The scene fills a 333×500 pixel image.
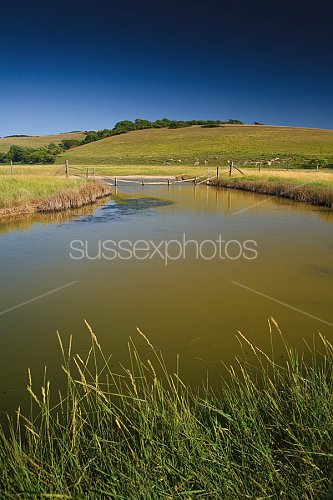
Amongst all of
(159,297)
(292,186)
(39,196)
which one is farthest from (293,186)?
(159,297)

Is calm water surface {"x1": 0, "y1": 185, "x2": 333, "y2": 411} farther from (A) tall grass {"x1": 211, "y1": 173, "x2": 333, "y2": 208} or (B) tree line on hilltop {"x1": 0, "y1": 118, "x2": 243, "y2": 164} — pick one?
(B) tree line on hilltop {"x1": 0, "y1": 118, "x2": 243, "y2": 164}

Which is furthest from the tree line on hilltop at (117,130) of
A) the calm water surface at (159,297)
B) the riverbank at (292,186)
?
the calm water surface at (159,297)

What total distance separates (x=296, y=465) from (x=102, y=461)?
3.35 feet

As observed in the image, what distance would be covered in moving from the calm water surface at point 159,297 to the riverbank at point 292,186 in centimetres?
597

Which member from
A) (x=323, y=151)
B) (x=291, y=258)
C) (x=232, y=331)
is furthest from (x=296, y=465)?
(x=323, y=151)

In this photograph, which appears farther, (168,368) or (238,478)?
(168,368)

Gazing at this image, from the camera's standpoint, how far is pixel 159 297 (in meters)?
5.37

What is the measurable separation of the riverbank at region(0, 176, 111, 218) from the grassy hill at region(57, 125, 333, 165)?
31630 millimetres

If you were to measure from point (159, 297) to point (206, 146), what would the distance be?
52.2m

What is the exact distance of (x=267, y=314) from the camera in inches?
188

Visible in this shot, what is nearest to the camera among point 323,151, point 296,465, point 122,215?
point 296,465

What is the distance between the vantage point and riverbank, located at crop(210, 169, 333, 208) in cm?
1564

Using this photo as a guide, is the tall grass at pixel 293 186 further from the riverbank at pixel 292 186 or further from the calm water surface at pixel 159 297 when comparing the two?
the calm water surface at pixel 159 297

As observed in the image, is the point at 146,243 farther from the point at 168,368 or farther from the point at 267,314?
the point at 168,368
